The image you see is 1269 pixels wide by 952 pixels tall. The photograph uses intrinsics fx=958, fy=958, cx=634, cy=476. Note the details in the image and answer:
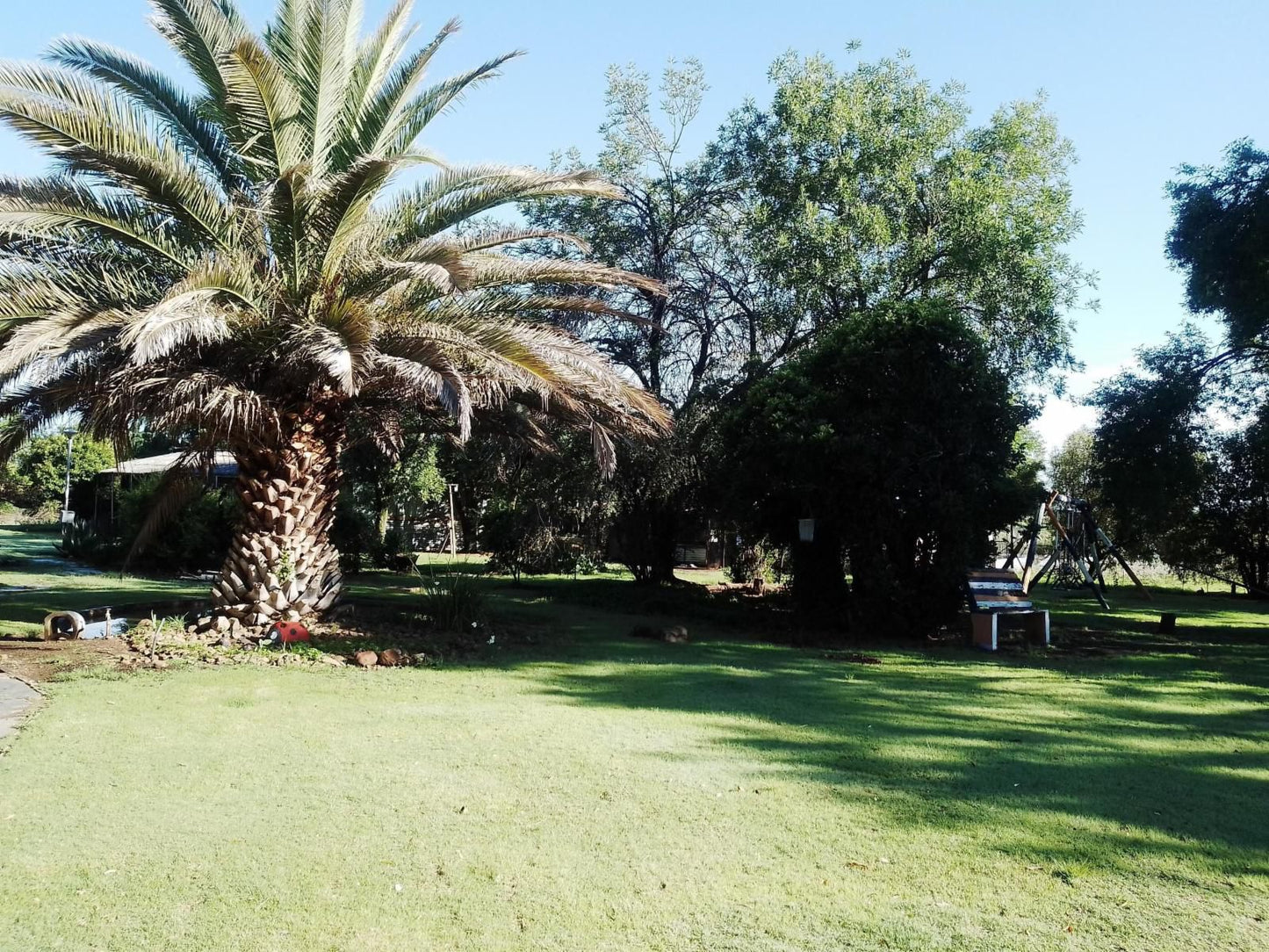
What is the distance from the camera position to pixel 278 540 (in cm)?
1107

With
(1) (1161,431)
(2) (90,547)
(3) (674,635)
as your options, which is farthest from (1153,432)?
(2) (90,547)

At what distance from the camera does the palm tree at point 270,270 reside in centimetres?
924

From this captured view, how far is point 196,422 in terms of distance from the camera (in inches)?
417

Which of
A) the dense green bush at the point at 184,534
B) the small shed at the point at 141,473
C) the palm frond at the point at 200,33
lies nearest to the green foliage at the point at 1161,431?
the palm frond at the point at 200,33

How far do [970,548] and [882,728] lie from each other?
6.57m

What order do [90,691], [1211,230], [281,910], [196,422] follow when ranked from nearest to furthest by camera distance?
1. [281,910]
2. [90,691]
3. [196,422]
4. [1211,230]

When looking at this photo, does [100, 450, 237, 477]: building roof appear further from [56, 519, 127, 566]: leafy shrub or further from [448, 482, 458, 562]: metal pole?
[448, 482, 458, 562]: metal pole

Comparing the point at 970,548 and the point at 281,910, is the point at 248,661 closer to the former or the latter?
the point at 281,910

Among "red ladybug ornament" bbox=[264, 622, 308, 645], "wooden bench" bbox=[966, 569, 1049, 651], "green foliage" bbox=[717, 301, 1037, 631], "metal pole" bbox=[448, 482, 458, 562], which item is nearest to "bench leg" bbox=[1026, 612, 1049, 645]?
"wooden bench" bbox=[966, 569, 1049, 651]

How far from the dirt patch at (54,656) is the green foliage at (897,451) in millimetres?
8016

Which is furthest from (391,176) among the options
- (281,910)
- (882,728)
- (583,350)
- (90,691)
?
(281,910)

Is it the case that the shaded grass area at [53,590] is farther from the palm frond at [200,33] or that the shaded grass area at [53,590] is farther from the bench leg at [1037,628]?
the bench leg at [1037,628]

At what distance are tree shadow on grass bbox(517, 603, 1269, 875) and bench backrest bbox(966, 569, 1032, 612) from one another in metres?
1.43

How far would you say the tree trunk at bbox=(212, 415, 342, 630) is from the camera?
11.0 metres
